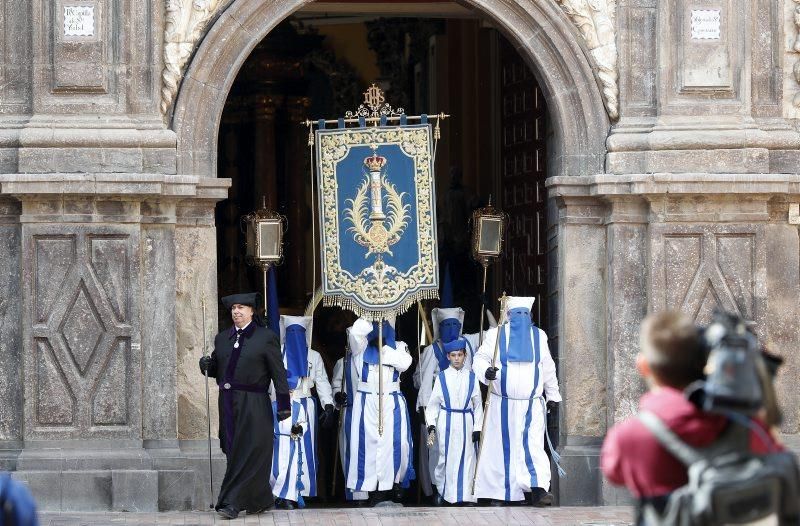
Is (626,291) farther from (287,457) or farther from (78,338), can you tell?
(78,338)

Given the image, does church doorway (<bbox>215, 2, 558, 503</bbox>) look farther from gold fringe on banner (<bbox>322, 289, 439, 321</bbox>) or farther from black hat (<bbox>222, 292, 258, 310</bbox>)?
black hat (<bbox>222, 292, 258, 310</bbox>)

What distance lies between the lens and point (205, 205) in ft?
42.2

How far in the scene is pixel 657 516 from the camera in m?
6.11

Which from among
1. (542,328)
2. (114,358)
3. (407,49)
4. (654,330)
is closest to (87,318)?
(114,358)

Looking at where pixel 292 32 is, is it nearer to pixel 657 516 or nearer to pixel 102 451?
pixel 102 451

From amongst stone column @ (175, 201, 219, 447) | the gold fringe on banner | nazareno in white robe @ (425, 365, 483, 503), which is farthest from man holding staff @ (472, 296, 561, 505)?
stone column @ (175, 201, 219, 447)

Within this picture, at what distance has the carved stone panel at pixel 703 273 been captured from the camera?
12844 mm

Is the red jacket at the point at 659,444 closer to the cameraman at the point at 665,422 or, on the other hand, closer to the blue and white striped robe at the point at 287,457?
the cameraman at the point at 665,422

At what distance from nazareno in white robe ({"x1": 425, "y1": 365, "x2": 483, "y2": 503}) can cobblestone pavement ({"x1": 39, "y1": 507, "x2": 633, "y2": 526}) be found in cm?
68

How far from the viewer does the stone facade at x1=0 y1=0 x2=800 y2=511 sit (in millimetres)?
12398

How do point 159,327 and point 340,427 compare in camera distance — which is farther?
point 340,427

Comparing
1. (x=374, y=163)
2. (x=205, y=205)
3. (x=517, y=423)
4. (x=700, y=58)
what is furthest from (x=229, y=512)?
(x=700, y=58)

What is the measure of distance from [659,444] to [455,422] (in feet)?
24.2

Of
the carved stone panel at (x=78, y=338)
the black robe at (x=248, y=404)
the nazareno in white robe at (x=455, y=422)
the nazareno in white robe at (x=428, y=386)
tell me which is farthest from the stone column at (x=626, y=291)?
the carved stone panel at (x=78, y=338)
